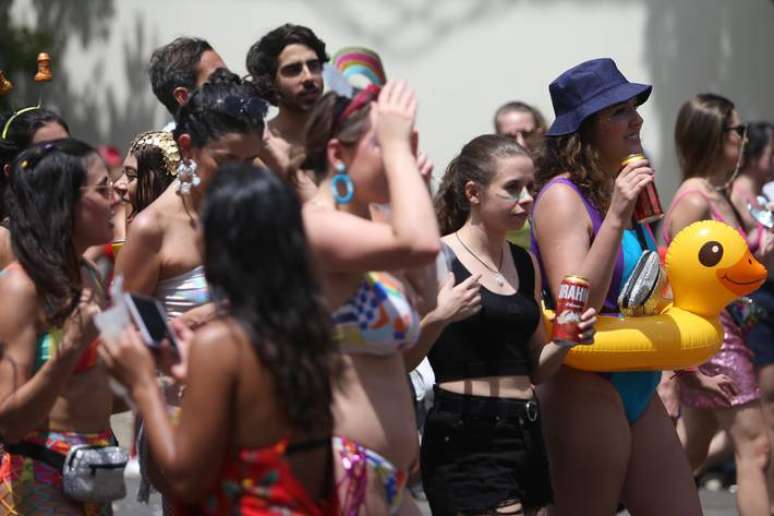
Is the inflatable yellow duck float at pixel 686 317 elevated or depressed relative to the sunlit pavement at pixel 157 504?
elevated

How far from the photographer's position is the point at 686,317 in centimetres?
570

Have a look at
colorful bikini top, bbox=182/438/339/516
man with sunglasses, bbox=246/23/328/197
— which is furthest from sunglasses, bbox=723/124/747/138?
colorful bikini top, bbox=182/438/339/516

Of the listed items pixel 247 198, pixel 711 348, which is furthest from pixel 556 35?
pixel 247 198

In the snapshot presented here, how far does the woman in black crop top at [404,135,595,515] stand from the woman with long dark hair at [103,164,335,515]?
149 cm

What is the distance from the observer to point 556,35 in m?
10.8

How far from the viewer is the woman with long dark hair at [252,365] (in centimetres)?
345

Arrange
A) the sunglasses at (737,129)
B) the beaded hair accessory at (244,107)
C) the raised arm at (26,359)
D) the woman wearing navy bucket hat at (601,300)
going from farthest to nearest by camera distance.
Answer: the sunglasses at (737,129), the woman wearing navy bucket hat at (601,300), the beaded hair accessory at (244,107), the raised arm at (26,359)

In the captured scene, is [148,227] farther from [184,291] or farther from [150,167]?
[150,167]

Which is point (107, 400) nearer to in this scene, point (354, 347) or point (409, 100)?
point (354, 347)

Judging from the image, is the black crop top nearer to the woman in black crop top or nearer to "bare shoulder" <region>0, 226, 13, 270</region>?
the woman in black crop top

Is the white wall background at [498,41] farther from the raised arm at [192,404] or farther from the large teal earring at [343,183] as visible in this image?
the raised arm at [192,404]

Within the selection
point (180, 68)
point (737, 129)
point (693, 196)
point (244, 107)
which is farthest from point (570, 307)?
point (737, 129)

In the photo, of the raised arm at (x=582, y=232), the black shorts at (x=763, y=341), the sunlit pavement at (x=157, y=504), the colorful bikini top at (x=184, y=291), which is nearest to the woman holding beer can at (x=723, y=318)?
the black shorts at (x=763, y=341)

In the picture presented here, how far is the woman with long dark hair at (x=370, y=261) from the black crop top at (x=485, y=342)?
3.52 feet
